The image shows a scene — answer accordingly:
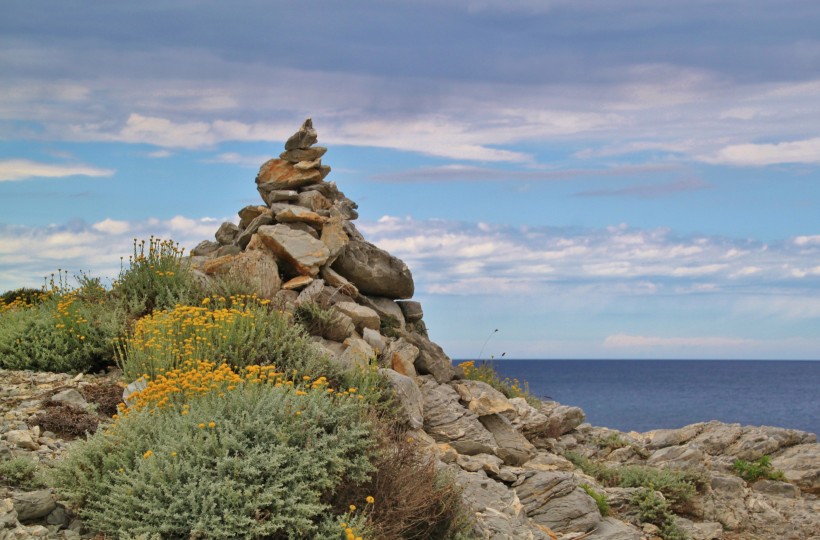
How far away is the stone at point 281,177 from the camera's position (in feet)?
54.0

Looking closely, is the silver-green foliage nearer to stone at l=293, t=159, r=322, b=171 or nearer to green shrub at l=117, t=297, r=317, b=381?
green shrub at l=117, t=297, r=317, b=381

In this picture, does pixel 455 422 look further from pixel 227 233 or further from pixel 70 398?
pixel 227 233

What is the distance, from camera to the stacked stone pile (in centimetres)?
1153

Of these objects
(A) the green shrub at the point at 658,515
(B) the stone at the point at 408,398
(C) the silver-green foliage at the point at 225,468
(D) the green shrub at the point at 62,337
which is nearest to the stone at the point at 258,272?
(D) the green shrub at the point at 62,337

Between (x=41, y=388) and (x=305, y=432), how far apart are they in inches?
218

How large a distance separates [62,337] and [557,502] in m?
8.22

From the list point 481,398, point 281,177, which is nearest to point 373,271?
point 281,177

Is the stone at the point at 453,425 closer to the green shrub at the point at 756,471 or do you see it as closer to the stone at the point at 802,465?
the green shrub at the point at 756,471

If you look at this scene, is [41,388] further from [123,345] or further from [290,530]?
[290,530]

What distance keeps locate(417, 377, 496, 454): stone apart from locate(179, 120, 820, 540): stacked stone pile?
0.02 m

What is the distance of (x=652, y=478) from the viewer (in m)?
13.9

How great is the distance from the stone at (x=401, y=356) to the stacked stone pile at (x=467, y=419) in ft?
0.10

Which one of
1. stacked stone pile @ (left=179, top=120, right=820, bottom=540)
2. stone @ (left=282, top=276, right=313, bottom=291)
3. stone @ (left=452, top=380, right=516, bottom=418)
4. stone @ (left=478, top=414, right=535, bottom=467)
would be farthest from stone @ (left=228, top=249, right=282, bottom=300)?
stone @ (left=478, top=414, right=535, bottom=467)

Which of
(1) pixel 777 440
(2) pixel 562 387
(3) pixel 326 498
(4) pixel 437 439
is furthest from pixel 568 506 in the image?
(2) pixel 562 387
